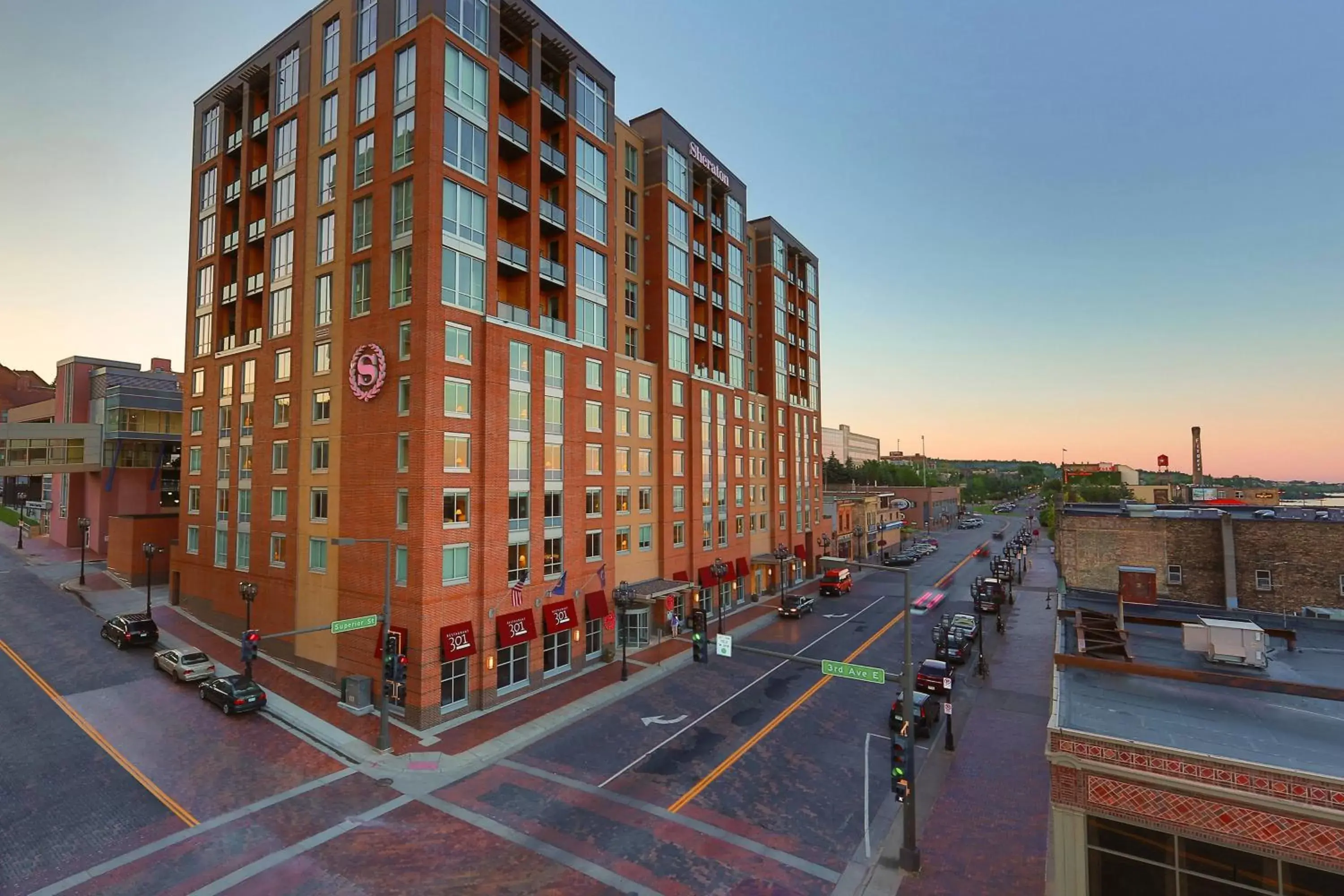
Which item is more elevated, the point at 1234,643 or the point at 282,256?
Result: the point at 282,256

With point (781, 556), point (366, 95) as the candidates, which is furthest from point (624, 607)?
point (366, 95)

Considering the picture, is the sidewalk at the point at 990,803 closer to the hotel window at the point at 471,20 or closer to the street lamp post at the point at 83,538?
the hotel window at the point at 471,20

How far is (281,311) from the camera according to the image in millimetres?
35156

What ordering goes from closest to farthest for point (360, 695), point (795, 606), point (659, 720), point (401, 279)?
point (360, 695)
point (659, 720)
point (401, 279)
point (795, 606)

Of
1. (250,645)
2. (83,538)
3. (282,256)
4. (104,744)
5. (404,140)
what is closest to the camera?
(250,645)

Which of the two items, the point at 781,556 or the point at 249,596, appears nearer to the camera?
the point at 249,596

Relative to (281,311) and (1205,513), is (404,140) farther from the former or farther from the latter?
(1205,513)

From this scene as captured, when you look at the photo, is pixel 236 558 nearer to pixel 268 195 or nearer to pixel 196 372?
pixel 196 372

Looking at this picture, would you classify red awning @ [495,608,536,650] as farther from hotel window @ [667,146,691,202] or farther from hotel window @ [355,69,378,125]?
hotel window @ [667,146,691,202]

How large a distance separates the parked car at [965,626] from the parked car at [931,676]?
830 cm

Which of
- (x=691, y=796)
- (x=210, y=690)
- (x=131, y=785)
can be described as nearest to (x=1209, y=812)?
(x=691, y=796)

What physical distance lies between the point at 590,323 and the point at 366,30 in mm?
18741

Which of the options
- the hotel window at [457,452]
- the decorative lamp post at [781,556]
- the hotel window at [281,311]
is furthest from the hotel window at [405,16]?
the decorative lamp post at [781,556]

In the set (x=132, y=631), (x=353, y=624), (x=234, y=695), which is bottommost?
(x=234, y=695)
